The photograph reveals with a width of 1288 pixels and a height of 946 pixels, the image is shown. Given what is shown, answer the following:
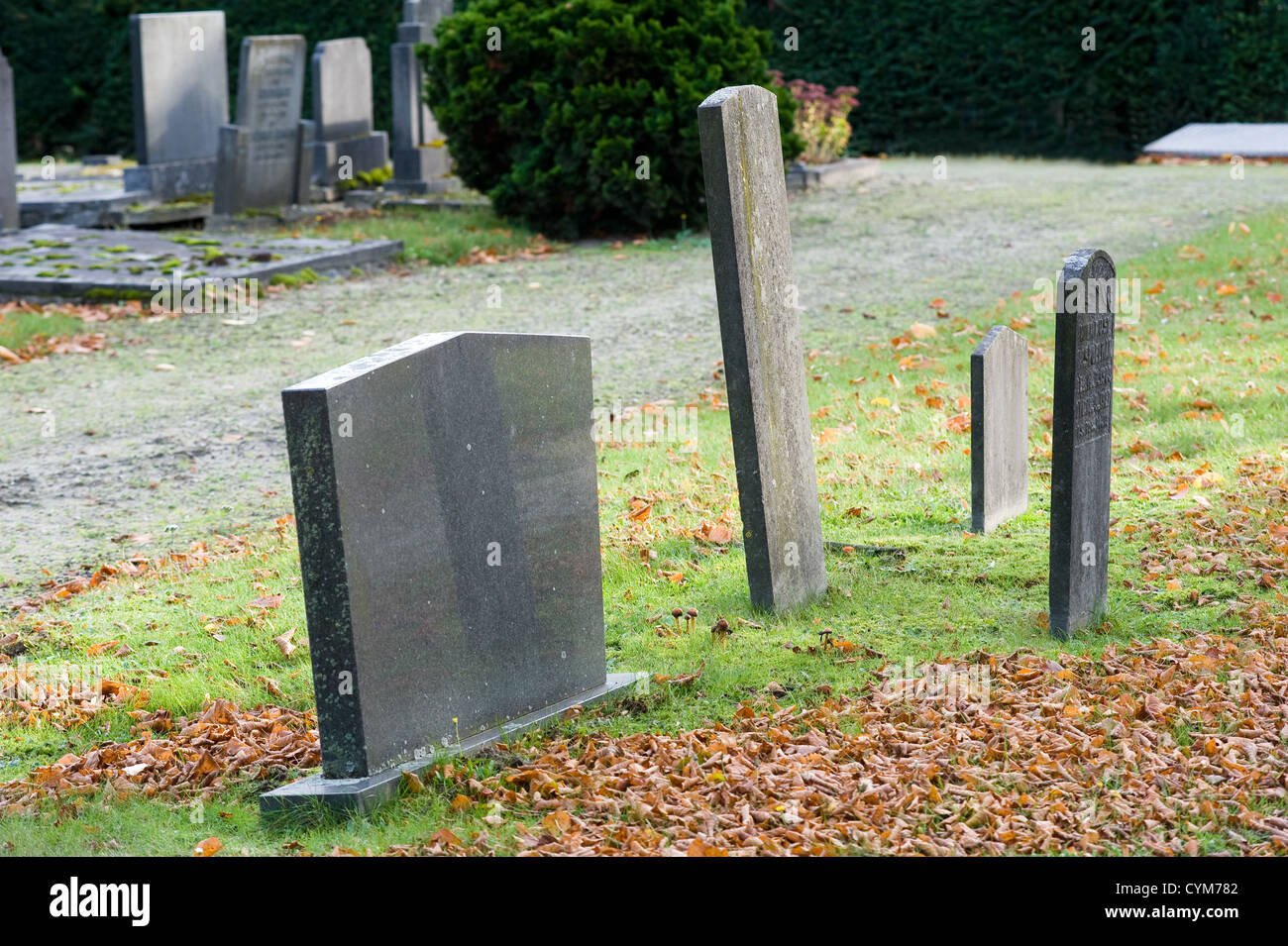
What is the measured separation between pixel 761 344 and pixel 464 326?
231 inches

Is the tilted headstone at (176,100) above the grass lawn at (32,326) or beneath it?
above

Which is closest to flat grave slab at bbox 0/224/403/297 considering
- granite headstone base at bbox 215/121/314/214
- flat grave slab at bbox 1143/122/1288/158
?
granite headstone base at bbox 215/121/314/214

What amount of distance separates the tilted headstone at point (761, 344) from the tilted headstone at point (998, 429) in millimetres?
1032

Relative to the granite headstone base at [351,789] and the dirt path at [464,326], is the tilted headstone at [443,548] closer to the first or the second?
the granite headstone base at [351,789]

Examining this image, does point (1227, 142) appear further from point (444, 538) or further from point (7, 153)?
point (444, 538)

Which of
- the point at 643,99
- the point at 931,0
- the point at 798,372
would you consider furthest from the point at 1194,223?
the point at 798,372

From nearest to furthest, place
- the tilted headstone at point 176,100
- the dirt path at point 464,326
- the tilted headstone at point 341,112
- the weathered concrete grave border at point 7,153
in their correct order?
the dirt path at point 464,326 < the weathered concrete grave border at point 7,153 < the tilted headstone at point 176,100 < the tilted headstone at point 341,112

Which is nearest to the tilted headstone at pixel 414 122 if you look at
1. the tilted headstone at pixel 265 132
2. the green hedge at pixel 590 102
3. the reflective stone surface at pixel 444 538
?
the tilted headstone at pixel 265 132

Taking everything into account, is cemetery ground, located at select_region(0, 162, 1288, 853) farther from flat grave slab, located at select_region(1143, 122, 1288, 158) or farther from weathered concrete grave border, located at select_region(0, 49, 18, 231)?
flat grave slab, located at select_region(1143, 122, 1288, 158)

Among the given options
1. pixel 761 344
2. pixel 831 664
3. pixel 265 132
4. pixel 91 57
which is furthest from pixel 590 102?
pixel 91 57

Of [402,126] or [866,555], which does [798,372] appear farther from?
[402,126]

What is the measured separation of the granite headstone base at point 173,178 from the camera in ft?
52.2

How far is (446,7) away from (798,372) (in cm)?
1501

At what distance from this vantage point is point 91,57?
81.3ft
